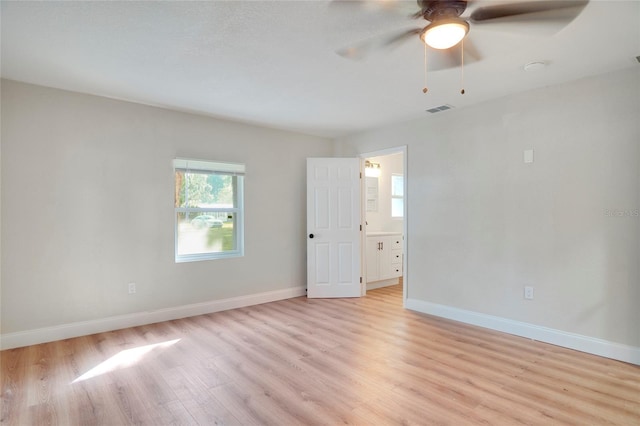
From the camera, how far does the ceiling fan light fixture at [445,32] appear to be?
1.95 metres

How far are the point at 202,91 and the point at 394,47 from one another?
198 centimetres

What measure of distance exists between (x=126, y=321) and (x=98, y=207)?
1.28m

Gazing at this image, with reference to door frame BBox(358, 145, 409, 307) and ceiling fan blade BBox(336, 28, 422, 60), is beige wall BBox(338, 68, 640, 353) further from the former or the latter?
ceiling fan blade BBox(336, 28, 422, 60)

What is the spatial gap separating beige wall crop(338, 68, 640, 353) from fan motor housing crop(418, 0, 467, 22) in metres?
1.99

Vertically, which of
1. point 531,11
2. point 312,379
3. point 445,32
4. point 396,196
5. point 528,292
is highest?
point 531,11

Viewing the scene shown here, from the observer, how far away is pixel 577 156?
3.21 meters

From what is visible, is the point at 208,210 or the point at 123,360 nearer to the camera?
→ the point at 123,360

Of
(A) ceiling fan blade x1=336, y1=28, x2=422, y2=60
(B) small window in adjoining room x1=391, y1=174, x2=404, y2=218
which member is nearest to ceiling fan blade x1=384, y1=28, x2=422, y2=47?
(A) ceiling fan blade x1=336, y1=28, x2=422, y2=60

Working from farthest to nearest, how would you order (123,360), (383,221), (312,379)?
(383,221) < (123,360) < (312,379)

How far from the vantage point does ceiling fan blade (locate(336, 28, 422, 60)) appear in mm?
2328

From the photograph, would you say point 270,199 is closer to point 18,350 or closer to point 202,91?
point 202,91

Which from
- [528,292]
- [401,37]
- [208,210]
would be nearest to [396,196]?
[528,292]

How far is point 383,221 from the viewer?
6.79 m

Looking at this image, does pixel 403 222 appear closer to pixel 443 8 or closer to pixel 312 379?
pixel 312 379
